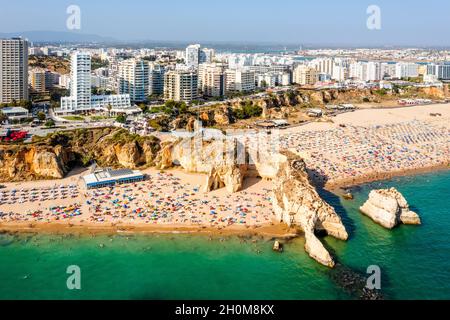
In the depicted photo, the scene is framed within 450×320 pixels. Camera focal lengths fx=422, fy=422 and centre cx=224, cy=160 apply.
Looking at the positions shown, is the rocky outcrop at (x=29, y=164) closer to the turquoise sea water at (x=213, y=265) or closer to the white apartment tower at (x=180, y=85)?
the turquoise sea water at (x=213, y=265)

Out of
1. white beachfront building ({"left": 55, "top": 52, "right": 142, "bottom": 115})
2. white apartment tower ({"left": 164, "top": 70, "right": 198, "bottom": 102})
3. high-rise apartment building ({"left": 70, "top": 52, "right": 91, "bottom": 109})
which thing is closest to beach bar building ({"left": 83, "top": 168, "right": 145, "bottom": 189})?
white beachfront building ({"left": 55, "top": 52, "right": 142, "bottom": 115})

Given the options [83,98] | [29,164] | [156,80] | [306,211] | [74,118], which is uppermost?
[156,80]

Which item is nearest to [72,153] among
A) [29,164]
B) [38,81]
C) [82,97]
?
[29,164]

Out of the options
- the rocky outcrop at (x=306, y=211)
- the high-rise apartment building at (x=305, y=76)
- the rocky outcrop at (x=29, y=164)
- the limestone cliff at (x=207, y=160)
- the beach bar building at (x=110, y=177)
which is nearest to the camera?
the rocky outcrop at (x=306, y=211)

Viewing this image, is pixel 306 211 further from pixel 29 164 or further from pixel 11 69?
pixel 11 69

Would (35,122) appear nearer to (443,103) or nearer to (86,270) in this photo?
(86,270)

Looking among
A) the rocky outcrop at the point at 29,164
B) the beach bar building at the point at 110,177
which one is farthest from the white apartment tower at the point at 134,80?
Result: the beach bar building at the point at 110,177

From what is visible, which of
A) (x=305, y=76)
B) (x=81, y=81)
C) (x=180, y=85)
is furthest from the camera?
(x=305, y=76)
